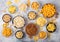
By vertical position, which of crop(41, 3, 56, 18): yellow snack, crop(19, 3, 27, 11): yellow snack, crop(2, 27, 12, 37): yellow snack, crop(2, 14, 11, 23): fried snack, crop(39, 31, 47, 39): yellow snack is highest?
crop(19, 3, 27, 11): yellow snack

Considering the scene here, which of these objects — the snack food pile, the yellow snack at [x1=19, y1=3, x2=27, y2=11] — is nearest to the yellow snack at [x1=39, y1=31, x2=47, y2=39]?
the snack food pile

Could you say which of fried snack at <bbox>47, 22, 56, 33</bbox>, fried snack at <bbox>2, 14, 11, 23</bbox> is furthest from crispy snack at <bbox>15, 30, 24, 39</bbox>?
fried snack at <bbox>47, 22, 56, 33</bbox>

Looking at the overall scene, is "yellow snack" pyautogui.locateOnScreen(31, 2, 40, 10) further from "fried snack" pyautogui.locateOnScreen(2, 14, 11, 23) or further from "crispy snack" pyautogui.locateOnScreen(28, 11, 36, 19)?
"fried snack" pyautogui.locateOnScreen(2, 14, 11, 23)

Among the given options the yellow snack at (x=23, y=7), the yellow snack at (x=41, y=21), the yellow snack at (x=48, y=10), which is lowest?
the yellow snack at (x=41, y=21)

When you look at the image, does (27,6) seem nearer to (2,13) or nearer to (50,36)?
(2,13)

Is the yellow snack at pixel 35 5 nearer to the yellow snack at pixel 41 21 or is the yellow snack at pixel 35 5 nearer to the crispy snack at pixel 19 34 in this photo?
the yellow snack at pixel 41 21

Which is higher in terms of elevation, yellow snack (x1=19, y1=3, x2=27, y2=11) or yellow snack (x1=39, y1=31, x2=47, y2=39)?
yellow snack (x1=19, y1=3, x2=27, y2=11)

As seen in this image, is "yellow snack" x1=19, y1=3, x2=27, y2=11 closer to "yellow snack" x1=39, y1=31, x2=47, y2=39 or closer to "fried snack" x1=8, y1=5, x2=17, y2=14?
"fried snack" x1=8, y1=5, x2=17, y2=14

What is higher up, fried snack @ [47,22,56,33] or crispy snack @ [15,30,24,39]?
fried snack @ [47,22,56,33]

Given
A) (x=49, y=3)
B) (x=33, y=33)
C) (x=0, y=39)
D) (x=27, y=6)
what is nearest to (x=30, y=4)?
(x=27, y=6)

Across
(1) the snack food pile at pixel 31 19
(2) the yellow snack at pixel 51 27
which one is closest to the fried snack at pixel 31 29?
(1) the snack food pile at pixel 31 19
